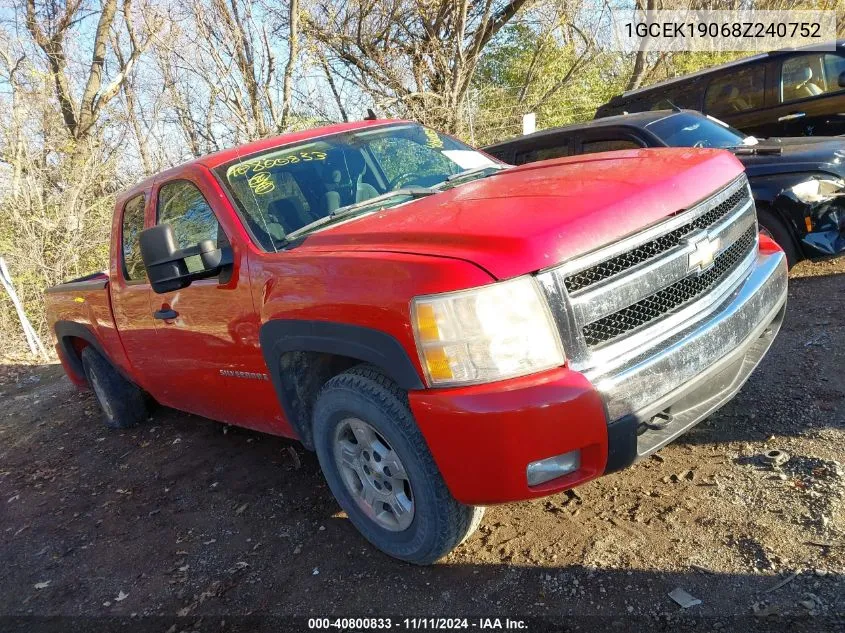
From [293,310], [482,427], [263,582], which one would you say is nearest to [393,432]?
[482,427]

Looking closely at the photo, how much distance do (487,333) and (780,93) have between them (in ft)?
23.4

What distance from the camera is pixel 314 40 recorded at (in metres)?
12.6

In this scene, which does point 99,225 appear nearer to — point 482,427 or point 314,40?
point 314,40

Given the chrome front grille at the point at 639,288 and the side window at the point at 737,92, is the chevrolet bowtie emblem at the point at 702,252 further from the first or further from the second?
the side window at the point at 737,92

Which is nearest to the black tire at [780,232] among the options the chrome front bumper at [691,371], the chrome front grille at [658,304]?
the chrome front bumper at [691,371]

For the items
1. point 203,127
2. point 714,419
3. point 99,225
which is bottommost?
point 714,419

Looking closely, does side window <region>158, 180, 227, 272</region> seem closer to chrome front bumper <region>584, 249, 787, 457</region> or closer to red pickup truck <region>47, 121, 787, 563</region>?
red pickup truck <region>47, 121, 787, 563</region>

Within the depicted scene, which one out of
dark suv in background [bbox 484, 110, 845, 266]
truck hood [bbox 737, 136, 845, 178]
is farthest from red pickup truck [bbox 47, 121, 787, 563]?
truck hood [bbox 737, 136, 845, 178]

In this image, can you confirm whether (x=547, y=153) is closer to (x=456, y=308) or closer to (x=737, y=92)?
(x=737, y=92)

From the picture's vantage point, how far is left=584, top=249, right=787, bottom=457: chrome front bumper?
2.14 metres

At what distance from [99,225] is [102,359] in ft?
19.1

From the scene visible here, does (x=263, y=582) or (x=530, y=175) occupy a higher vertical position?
(x=530, y=175)

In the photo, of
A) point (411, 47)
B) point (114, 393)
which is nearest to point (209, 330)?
point (114, 393)

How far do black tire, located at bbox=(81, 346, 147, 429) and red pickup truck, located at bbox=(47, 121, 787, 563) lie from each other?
1.93 metres
